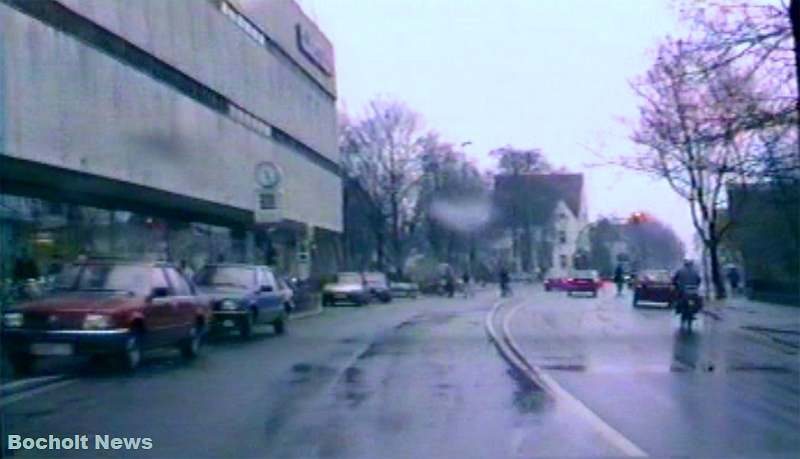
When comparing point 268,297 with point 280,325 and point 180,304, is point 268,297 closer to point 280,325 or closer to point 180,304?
point 280,325

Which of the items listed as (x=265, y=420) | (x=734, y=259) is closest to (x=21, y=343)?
(x=265, y=420)

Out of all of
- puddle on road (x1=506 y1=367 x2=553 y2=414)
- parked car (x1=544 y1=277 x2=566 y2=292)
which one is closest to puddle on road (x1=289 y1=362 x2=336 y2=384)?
puddle on road (x1=506 y1=367 x2=553 y2=414)

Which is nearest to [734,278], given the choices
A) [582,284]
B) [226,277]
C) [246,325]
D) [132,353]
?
[582,284]

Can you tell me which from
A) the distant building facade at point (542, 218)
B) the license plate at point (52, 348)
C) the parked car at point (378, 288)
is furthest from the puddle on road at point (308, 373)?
the distant building facade at point (542, 218)

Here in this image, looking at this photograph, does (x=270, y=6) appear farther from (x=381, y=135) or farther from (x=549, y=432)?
(x=549, y=432)

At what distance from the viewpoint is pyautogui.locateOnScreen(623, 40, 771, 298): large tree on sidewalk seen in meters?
26.6

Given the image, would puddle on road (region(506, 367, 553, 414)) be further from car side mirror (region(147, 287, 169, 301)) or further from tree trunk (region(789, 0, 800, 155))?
tree trunk (region(789, 0, 800, 155))

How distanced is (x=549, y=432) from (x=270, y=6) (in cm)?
4484

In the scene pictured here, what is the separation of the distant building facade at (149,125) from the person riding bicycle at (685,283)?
10.8 m

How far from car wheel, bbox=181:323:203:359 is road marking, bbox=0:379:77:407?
4.12 meters

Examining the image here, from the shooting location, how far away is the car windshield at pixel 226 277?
28.1 meters

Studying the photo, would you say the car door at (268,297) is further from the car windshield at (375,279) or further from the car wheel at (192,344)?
the car windshield at (375,279)

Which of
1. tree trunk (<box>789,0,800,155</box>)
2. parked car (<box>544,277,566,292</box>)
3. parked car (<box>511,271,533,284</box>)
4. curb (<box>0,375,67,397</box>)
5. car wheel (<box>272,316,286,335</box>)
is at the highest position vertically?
tree trunk (<box>789,0,800,155</box>)

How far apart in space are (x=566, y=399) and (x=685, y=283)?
61.2 ft
